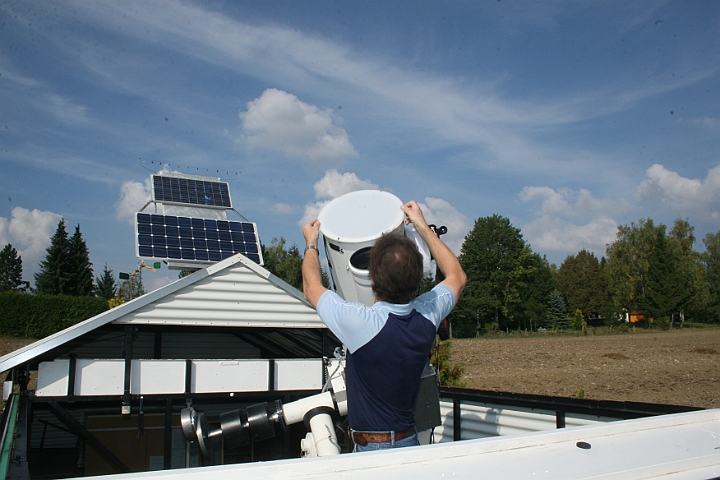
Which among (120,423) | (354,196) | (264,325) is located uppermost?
(354,196)

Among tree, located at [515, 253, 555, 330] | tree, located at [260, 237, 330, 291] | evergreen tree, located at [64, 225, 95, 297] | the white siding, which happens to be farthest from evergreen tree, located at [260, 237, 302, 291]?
the white siding

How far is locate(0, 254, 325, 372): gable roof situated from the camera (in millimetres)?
6562

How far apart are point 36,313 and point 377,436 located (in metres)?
32.8

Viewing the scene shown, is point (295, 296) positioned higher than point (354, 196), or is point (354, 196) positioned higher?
point (354, 196)

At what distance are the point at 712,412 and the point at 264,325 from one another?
576 cm

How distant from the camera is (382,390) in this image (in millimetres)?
2477

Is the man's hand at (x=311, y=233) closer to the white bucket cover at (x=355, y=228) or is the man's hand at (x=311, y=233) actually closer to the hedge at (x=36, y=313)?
the white bucket cover at (x=355, y=228)

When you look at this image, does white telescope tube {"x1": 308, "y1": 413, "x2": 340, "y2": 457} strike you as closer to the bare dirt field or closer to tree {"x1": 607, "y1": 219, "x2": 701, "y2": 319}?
the bare dirt field

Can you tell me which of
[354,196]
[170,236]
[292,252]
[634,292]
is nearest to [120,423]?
[170,236]

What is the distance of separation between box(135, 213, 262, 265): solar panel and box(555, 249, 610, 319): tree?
225 ft

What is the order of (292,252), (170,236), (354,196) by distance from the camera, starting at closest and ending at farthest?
1. (354,196)
2. (170,236)
3. (292,252)

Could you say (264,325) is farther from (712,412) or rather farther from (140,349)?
(712,412)

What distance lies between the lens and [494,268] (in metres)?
63.2

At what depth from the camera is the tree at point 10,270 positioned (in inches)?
2434
